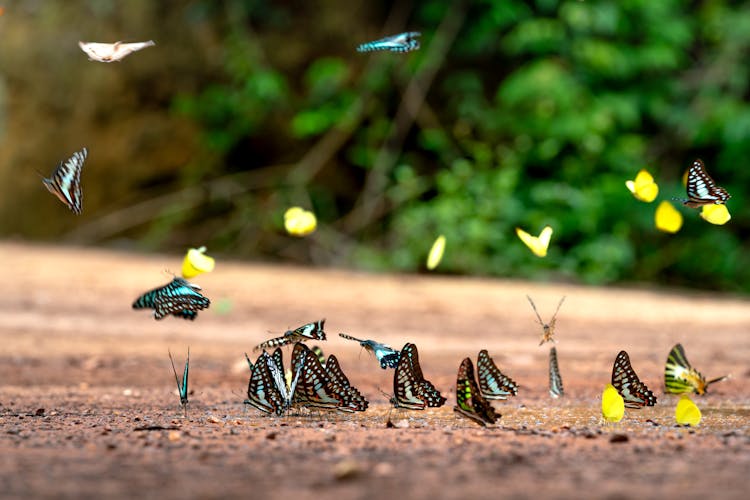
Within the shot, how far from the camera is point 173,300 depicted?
125 inches

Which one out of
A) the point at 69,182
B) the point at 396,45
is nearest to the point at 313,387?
the point at 69,182

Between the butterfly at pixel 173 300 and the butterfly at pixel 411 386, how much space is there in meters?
0.69

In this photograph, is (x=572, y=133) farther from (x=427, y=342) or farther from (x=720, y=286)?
(x=427, y=342)

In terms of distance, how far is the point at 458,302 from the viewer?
7.39 metres

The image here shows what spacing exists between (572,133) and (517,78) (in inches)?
31.8

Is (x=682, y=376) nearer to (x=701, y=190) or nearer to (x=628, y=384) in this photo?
(x=628, y=384)

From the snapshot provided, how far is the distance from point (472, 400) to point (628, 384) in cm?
64

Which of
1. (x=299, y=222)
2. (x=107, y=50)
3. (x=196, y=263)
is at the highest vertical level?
(x=107, y=50)

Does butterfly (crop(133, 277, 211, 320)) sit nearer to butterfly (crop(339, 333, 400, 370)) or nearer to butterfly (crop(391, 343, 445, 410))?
butterfly (crop(339, 333, 400, 370))

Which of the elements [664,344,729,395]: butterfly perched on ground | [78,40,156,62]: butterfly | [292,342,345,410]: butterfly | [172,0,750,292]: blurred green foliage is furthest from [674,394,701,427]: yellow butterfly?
[172,0,750,292]: blurred green foliage

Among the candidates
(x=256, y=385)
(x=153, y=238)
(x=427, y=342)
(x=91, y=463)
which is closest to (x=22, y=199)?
(x=153, y=238)

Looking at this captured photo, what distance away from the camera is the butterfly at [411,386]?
2971mm

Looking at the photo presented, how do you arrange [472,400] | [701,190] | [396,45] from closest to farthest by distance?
[472,400] → [396,45] → [701,190]

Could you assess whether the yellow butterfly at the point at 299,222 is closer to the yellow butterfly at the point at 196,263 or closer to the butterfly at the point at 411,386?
the yellow butterfly at the point at 196,263
